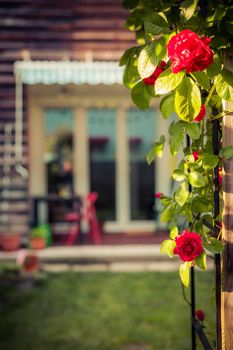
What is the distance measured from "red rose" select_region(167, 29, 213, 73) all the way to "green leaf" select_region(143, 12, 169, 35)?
15 cm

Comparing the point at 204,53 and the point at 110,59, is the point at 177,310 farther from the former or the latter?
the point at 110,59

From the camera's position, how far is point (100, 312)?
15.6 feet

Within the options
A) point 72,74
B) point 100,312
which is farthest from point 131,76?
point 72,74

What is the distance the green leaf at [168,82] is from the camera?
1.26 metres

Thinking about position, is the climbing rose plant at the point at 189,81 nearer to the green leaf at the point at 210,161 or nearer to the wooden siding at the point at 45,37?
the green leaf at the point at 210,161

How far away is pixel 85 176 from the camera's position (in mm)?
8617

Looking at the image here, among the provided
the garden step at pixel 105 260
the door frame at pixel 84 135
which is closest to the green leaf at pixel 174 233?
the garden step at pixel 105 260

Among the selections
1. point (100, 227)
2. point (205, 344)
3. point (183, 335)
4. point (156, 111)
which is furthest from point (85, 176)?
point (205, 344)

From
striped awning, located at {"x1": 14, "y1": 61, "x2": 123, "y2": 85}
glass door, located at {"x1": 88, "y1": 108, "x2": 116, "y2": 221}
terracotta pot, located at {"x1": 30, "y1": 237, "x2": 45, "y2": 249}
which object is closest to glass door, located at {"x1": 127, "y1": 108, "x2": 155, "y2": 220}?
glass door, located at {"x1": 88, "y1": 108, "x2": 116, "y2": 221}

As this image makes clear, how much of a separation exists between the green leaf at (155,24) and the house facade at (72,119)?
18.3ft

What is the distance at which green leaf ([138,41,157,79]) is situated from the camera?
1321mm

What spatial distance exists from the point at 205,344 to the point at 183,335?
249cm

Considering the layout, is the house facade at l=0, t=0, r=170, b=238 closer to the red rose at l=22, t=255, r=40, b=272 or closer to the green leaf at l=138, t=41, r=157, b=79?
the red rose at l=22, t=255, r=40, b=272

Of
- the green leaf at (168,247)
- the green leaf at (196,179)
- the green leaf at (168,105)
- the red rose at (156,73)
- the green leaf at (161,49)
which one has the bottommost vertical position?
the green leaf at (168,247)
